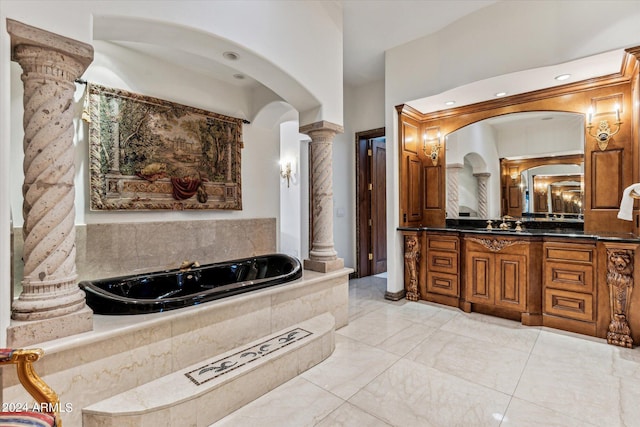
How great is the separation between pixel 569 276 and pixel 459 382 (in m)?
1.72

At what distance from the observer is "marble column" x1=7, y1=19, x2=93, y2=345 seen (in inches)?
57.1

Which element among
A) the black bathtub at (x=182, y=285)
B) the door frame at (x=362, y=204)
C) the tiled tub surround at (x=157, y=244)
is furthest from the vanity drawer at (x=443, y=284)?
the tiled tub surround at (x=157, y=244)

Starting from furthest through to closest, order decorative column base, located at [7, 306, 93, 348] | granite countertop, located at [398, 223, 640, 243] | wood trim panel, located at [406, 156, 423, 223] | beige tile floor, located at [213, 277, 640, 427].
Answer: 1. wood trim panel, located at [406, 156, 423, 223]
2. granite countertop, located at [398, 223, 640, 243]
3. beige tile floor, located at [213, 277, 640, 427]
4. decorative column base, located at [7, 306, 93, 348]

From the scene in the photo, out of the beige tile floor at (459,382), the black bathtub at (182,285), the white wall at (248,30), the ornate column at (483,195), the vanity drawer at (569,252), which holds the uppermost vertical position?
the white wall at (248,30)

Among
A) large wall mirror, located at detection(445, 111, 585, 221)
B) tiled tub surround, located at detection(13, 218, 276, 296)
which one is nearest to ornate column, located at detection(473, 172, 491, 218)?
large wall mirror, located at detection(445, 111, 585, 221)

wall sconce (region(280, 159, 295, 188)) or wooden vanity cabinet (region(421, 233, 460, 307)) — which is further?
wall sconce (region(280, 159, 295, 188))

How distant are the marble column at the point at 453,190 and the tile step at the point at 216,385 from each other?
2.55m

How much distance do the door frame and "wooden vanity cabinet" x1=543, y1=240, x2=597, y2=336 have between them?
2581 mm

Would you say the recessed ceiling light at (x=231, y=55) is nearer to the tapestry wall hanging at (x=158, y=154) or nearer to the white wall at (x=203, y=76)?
the white wall at (x=203, y=76)

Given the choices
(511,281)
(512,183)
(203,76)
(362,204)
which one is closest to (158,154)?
(203,76)

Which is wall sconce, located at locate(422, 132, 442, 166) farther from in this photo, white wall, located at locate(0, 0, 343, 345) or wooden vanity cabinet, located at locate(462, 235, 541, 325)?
white wall, located at locate(0, 0, 343, 345)

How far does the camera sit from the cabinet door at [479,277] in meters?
3.28

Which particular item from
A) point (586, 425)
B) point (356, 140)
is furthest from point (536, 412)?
point (356, 140)

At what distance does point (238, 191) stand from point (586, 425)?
3682mm
